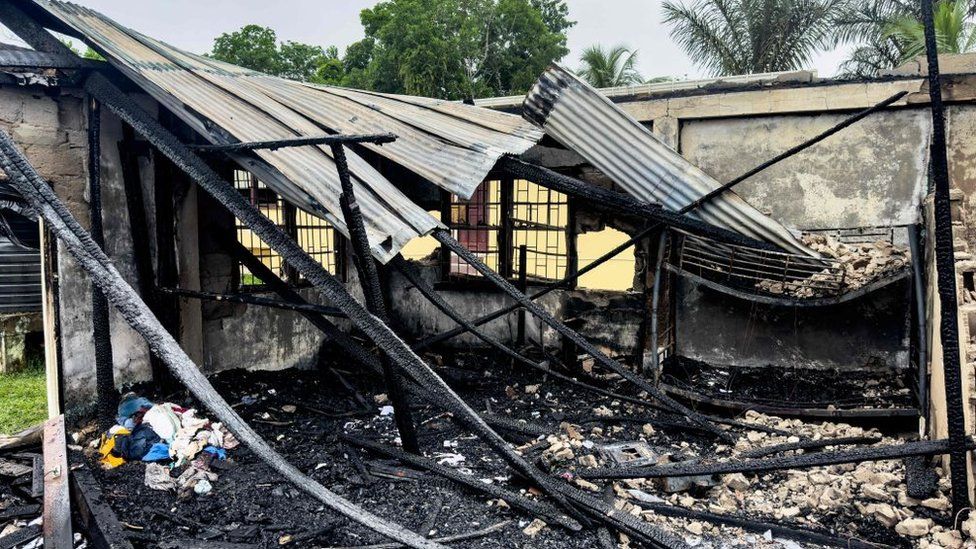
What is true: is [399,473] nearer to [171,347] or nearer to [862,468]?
[171,347]

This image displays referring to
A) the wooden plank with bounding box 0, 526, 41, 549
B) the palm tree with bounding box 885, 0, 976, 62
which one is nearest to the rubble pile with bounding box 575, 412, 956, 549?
the wooden plank with bounding box 0, 526, 41, 549

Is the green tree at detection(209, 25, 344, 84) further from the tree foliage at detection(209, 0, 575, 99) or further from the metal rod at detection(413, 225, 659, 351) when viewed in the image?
the metal rod at detection(413, 225, 659, 351)

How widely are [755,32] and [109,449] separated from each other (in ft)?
59.4

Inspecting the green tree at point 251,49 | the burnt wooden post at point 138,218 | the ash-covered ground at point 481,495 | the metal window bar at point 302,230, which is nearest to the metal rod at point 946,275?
the ash-covered ground at point 481,495

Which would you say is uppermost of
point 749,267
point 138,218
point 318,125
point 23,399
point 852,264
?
point 318,125

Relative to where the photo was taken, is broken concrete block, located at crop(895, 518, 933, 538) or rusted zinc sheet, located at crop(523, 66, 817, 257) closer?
broken concrete block, located at crop(895, 518, 933, 538)

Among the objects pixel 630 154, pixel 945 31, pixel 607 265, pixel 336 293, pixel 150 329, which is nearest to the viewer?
pixel 150 329

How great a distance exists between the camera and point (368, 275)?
421 centimetres

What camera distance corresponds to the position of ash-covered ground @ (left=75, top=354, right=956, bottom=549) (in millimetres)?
4086

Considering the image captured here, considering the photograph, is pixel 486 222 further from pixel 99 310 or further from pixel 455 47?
pixel 455 47

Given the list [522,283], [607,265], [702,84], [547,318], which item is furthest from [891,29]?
[547,318]

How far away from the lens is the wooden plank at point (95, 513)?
377 cm

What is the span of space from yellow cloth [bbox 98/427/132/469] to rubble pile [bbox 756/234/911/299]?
6472mm

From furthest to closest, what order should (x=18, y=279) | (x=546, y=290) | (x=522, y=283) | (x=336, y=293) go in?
(x=18, y=279)
(x=522, y=283)
(x=546, y=290)
(x=336, y=293)
